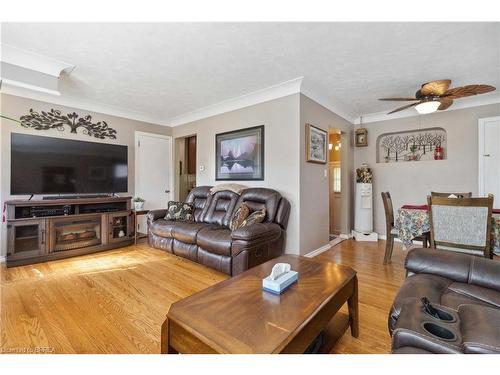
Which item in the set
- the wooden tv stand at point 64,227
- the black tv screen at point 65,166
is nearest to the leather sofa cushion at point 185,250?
the wooden tv stand at point 64,227

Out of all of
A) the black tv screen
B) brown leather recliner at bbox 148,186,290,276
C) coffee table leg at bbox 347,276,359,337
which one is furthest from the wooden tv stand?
coffee table leg at bbox 347,276,359,337

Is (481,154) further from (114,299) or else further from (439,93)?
(114,299)

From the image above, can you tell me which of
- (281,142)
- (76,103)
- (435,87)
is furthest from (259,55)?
(76,103)

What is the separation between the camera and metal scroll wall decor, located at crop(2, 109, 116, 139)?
3379mm

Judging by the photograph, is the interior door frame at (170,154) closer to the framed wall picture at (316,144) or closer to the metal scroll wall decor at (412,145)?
the framed wall picture at (316,144)

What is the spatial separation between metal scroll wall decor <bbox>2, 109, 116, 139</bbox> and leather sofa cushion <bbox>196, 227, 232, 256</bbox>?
2687mm

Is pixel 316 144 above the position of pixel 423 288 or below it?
above

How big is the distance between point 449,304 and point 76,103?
493cm

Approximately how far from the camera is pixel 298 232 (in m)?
3.17

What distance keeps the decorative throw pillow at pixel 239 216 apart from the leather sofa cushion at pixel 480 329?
2.19m

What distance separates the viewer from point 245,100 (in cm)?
367

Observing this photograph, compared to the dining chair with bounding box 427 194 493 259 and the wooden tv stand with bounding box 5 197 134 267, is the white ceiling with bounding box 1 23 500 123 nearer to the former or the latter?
Answer: the dining chair with bounding box 427 194 493 259

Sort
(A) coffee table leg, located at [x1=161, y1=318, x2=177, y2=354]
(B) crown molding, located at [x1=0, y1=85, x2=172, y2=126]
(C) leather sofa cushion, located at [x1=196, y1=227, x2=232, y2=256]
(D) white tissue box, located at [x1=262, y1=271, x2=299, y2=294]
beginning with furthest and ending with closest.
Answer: (B) crown molding, located at [x1=0, y1=85, x2=172, y2=126] < (C) leather sofa cushion, located at [x1=196, y1=227, x2=232, y2=256] < (D) white tissue box, located at [x1=262, y1=271, x2=299, y2=294] < (A) coffee table leg, located at [x1=161, y1=318, x2=177, y2=354]

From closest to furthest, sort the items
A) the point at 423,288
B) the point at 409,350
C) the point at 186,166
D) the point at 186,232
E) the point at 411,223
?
1. the point at 409,350
2. the point at 423,288
3. the point at 411,223
4. the point at 186,232
5. the point at 186,166
